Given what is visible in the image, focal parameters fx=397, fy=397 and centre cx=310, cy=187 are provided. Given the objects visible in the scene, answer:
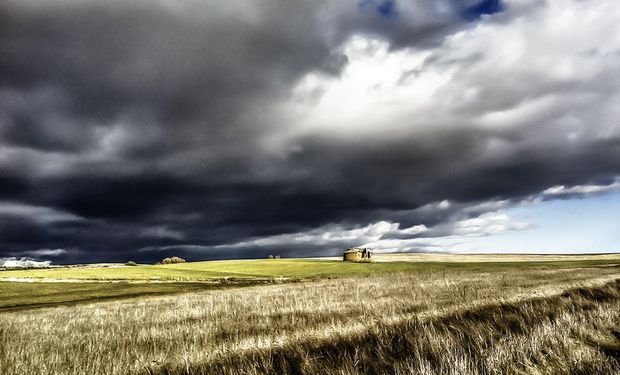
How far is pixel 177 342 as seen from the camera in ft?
26.1

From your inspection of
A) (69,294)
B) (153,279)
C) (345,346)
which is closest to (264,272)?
(153,279)

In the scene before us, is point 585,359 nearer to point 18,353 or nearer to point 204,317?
point 18,353

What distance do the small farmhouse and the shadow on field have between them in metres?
125

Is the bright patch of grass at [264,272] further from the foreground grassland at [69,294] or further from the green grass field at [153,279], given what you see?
the foreground grassland at [69,294]

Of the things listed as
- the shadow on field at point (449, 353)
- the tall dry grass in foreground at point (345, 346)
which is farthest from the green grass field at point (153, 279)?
the shadow on field at point (449, 353)

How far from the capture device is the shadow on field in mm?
4027

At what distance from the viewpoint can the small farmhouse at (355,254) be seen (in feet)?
433

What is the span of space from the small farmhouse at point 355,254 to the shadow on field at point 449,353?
12502 cm

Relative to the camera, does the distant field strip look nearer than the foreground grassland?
No

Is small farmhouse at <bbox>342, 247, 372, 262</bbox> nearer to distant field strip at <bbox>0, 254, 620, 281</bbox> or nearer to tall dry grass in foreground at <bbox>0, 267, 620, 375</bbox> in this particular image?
distant field strip at <bbox>0, 254, 620, 281</bbox>

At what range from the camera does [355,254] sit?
132875 mm

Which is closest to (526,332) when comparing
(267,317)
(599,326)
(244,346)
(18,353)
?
(599,326)

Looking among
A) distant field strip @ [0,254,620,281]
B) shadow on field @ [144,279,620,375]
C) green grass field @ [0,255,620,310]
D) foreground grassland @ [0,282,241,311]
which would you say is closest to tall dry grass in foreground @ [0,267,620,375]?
shadow on field @ [144,279,620,375]

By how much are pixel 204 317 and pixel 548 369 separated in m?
10.4
